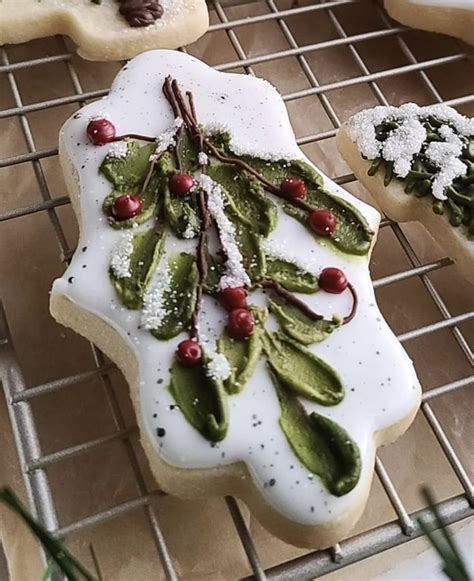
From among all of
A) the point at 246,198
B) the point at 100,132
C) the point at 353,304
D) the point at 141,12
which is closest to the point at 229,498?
the point at 353,304

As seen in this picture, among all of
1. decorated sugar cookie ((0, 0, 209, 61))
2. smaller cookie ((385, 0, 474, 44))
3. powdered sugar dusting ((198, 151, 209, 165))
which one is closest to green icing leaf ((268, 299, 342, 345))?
powdered sugar dusting ((198, 151, 209, 165))

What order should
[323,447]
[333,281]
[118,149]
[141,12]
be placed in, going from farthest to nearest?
[141,12], [118,149], [333,281], [323,447]

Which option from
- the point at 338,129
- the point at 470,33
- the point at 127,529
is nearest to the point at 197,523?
the point at 127,529

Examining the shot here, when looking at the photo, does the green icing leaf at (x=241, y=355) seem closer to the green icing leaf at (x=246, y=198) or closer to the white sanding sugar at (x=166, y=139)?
the green icing leaf at (x=246, y=198)

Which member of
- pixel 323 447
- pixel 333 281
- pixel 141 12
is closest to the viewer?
pixel 323 447

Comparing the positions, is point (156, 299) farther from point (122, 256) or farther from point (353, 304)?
point (353, 304)

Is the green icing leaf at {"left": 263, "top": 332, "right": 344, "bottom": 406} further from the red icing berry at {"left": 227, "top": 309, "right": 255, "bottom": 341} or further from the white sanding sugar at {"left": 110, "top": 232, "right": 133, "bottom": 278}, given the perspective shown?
the white sanding sugar at {"left": 110, "top": 232, "right": 133, "bottom": 278}
